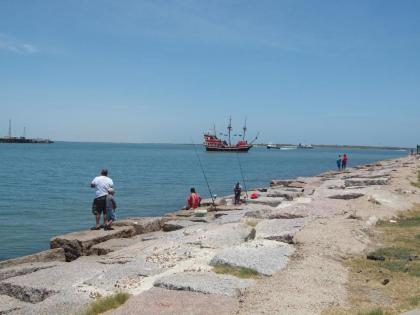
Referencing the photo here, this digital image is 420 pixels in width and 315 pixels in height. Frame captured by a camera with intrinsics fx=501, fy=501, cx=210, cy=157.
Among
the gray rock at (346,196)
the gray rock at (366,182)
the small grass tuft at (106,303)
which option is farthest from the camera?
the gray rock at (366,182)

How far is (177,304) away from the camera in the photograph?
506 cm

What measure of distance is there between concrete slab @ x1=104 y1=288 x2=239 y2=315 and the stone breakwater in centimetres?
1

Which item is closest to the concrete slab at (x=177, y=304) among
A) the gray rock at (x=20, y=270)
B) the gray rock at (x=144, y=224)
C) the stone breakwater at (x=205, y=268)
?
the stone breakwater at (x=205, y=268)

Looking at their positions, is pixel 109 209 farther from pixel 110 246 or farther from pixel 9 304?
pixel 9 304

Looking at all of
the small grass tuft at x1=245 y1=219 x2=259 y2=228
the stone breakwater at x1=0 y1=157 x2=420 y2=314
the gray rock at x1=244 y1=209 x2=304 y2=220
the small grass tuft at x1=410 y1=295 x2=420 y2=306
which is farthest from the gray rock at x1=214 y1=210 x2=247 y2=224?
the small grass tuft at x1=410 y1=295 x2=420 y2=306

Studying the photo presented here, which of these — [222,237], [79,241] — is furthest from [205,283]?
[79,241]

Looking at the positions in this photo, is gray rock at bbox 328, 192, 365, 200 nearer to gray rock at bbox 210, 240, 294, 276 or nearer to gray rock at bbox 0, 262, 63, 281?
gray rock at bbox 210, 240, 294, 276

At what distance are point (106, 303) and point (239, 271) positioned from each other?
6.29 feet

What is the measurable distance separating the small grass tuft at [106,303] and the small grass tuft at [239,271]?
1.49 m

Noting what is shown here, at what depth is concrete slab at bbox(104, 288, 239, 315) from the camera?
15.9ft

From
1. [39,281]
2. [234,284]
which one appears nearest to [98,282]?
[39,281]

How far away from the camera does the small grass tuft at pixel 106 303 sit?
16.5ft

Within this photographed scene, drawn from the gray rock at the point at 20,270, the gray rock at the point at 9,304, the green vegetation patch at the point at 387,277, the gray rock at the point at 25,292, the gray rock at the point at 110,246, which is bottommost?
the gray rock at the point at 20,270

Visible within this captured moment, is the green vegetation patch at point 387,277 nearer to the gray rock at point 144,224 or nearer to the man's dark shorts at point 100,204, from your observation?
the gray rock at point 144,224
